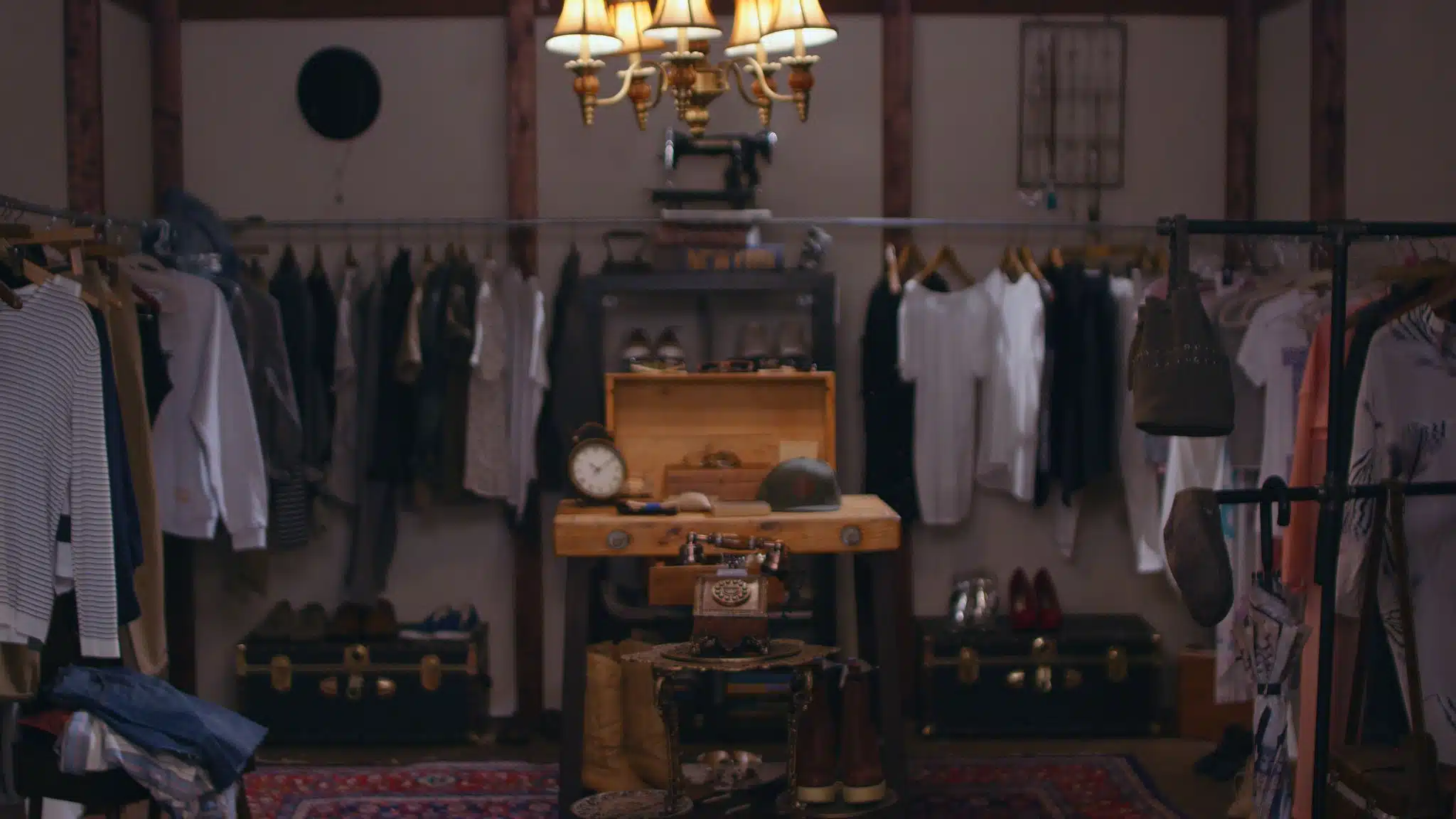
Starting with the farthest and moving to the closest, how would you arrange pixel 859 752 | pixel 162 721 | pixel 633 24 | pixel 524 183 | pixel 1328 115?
pixel 524 183 → pixel 1328 115 → pixel 859 752 → pixel 633 24 → pixel 162 721

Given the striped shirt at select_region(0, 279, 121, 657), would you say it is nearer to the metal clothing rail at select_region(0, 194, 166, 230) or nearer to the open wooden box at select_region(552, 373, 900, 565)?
the metal clothing rail at select_region(0, 194, 166, 230)

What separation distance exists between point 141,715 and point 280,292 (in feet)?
8.18

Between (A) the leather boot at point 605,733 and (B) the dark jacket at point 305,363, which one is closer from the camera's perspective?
(A) the leather boot at point 605,733

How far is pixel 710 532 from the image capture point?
4660 mm

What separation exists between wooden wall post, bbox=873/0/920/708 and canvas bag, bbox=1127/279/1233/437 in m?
3.21

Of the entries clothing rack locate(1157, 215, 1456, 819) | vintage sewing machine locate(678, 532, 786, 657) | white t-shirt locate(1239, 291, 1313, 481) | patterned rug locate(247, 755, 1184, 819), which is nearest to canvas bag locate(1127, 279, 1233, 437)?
clothing rack locate(1157, 215, 1456, 819)

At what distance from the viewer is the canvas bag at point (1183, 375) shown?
3023mm

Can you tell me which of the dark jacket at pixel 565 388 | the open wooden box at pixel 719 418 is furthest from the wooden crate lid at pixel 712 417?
Answer: the dark jacket at pixel 565 388

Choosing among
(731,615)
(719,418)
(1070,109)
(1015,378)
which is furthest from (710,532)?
(1070,109)

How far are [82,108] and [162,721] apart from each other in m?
2.64

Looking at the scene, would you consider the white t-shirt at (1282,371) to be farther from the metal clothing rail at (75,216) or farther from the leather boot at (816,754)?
the metal clothing rail at (75,216)

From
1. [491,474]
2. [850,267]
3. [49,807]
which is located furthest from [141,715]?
[850,267]

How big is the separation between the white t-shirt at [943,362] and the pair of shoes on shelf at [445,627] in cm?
179

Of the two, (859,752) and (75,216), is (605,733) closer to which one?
(859,752)
